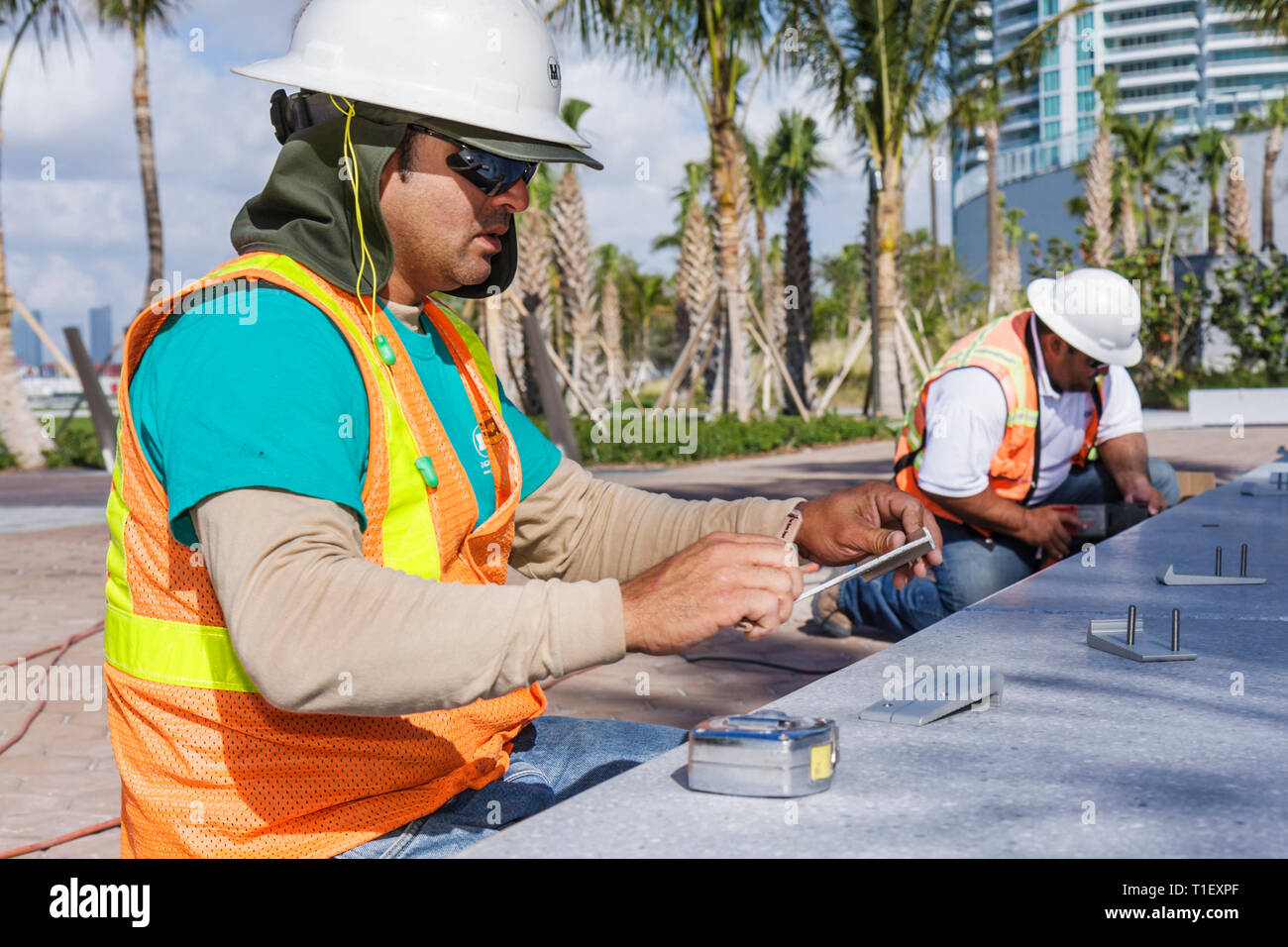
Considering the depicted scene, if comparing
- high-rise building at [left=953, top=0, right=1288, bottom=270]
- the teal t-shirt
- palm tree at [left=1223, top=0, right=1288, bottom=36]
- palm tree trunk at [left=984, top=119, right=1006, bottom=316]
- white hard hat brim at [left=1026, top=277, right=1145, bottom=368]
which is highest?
high-rise building at [left=953, top=0, right=1288, bottom=270]

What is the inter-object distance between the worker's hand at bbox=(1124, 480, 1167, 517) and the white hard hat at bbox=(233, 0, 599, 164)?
4441 millimetres

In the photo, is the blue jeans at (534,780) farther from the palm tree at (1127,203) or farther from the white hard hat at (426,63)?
the palm tree at (1127,203)

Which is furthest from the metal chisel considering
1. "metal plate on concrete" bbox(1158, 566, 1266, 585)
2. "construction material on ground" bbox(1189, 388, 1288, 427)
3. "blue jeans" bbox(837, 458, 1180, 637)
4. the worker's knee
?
"construction material on ground" bbox(1189, 388, 1288, 427)

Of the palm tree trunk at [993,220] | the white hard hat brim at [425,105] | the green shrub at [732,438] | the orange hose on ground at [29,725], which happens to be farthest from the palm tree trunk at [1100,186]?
the white hard hat brim at [425,105]

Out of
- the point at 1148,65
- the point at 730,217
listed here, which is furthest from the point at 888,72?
the point at 1148,65

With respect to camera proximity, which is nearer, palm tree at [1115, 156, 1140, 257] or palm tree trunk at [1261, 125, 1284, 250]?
palm tree at [1115, 156, 1140, 257]

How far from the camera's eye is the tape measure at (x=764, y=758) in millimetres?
1310

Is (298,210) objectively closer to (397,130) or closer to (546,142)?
(397,130)

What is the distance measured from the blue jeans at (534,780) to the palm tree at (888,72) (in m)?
17.9

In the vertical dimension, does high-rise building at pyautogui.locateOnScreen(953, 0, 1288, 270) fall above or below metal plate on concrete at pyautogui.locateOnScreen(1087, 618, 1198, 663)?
above

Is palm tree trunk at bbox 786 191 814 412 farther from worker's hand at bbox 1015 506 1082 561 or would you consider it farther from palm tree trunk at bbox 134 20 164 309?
worker's hand at bbox 1015 506 1082 561

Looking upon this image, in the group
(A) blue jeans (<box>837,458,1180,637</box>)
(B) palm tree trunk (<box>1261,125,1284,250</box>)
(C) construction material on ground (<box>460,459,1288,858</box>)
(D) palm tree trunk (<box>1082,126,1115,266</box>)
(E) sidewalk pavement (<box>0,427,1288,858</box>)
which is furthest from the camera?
(B) palm tree trunk (<box>1261,125,1284,250</box>)

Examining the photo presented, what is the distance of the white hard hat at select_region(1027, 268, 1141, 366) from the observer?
5.61 meters

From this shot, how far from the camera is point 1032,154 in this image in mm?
79938
